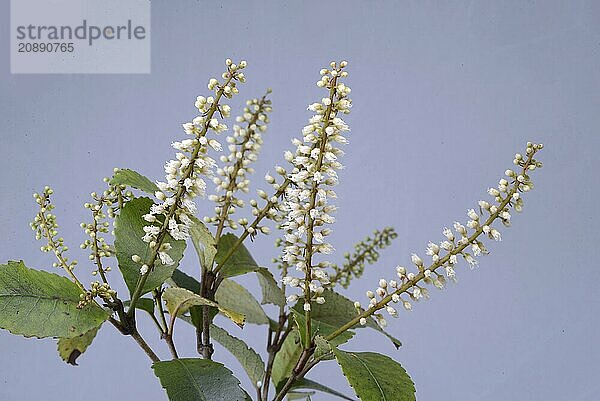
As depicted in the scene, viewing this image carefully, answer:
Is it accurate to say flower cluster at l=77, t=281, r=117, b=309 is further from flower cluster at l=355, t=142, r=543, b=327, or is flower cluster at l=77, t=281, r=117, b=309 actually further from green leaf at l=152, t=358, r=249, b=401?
flower cluster at l=355, t=142, r=543, b=327

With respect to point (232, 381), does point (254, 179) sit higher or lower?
higher

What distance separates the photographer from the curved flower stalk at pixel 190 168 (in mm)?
541

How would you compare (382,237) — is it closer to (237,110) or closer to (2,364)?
(237,110)

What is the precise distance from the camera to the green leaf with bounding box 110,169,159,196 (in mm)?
604

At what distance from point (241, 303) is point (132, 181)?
179 millimetres

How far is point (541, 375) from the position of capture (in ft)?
4.08

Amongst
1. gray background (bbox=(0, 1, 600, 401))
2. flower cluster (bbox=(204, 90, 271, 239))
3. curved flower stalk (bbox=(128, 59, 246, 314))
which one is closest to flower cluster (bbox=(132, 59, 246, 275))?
curved flower stalk (bbox=(128, 59, 246, 314))

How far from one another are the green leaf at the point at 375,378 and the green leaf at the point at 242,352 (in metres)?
0.15

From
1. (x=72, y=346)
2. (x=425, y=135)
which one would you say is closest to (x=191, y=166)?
(x=72, y=346)

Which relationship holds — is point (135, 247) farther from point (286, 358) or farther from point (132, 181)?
point (286, 358)

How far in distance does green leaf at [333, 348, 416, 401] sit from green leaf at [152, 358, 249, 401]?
0.23ft

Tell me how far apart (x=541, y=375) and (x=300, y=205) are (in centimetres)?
81

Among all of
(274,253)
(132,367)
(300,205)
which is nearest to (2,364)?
(132,367)

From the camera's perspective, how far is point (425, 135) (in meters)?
1.25
